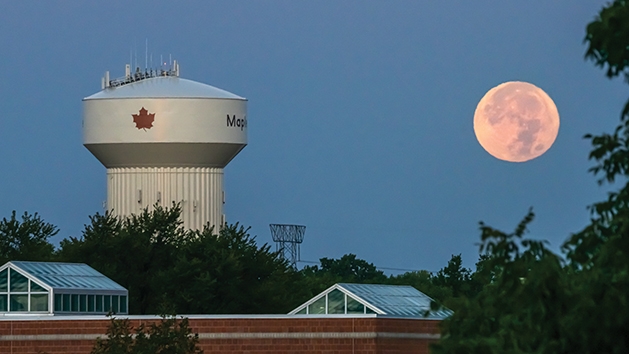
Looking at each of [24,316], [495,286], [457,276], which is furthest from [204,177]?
[495,286]

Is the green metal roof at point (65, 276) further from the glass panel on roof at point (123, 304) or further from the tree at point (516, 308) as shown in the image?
the tree at point (516, 308)

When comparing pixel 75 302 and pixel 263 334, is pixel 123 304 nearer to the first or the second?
pixel 75 302

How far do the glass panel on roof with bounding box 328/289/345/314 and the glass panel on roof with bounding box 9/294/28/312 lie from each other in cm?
900

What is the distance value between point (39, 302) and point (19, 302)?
0.64 meters

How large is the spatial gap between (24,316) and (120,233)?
94.2ft

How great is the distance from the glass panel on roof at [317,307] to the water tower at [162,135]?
27.5 meters

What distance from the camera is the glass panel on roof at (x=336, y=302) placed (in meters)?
51.8

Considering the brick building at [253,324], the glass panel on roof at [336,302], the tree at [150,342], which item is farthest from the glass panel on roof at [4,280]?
the tree at [150,342]

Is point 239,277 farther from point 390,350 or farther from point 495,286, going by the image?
point 495,286

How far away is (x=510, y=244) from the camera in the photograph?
561 inches

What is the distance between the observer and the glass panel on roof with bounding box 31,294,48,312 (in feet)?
170

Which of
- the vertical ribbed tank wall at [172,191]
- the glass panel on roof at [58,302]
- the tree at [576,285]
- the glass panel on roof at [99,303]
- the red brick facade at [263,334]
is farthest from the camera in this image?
the vertical ribbed tank wall at [172,191]

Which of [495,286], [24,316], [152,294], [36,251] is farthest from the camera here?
[36,251]

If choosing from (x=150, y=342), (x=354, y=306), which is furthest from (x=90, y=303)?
(x=150, y=342)
